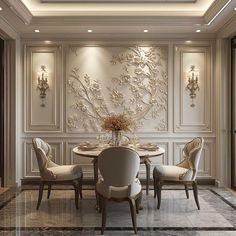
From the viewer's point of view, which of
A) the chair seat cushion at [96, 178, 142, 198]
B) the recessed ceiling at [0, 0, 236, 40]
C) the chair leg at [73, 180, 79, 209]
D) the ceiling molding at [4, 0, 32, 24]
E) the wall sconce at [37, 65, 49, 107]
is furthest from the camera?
the wall sconce at [37, 65, 49, 107]

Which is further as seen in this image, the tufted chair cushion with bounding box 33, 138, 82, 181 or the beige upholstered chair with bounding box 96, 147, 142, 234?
the tufted chair cushion with bounding box 33, 138, 82, 181

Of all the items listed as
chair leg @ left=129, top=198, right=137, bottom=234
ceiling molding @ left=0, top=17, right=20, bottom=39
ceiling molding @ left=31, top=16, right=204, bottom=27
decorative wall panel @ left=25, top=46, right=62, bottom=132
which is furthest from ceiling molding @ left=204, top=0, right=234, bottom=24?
ceiling molding @ left=0, top=17, right=20, bottom=39

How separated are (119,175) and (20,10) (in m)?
2.71

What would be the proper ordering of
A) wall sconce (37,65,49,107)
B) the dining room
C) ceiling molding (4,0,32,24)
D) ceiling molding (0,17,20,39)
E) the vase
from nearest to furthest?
ceiling molding (4,0,32,24), the vase, ceiling molding (0,17,20,39), the dining room, wall sconce (37,65,49,107)

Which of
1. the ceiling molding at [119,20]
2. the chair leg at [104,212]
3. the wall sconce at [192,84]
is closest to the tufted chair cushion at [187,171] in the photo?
the chair leg at [104,212]

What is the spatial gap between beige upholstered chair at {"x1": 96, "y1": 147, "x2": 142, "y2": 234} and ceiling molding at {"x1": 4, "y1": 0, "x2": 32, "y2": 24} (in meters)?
2.26

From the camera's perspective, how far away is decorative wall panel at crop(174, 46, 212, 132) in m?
6.19

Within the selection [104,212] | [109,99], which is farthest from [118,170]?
[109,99]

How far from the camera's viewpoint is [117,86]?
619 cm

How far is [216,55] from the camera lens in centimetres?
612

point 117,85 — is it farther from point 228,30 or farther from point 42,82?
point 228,30

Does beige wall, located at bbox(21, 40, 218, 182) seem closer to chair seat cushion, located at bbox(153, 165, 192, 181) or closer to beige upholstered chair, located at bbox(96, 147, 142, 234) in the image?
chair seat cushion, located at bbox(153, 165, 192, 181)

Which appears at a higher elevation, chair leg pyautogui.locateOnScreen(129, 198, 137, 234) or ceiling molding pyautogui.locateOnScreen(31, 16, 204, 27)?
ceiling molding pyautogui.locateOnScreen(31, 16, 204, 27)

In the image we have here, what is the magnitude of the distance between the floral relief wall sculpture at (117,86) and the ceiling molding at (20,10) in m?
1.10
